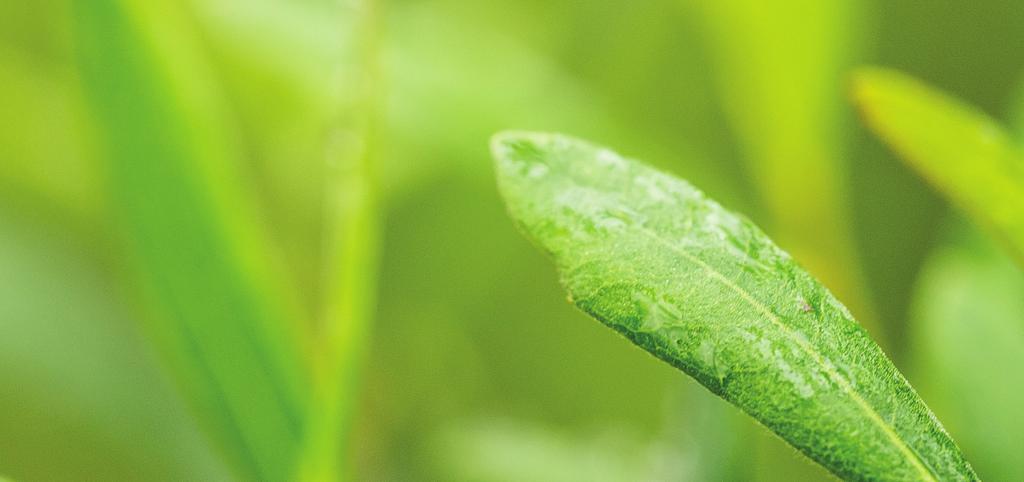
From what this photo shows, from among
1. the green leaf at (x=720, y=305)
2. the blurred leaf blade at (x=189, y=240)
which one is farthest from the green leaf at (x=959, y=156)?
the blurred leaf blade at (x=189, y=240)

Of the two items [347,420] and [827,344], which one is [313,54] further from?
[827,344]

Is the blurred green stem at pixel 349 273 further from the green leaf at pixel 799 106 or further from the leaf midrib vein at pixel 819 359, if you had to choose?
the green leaf at pixel 799 106

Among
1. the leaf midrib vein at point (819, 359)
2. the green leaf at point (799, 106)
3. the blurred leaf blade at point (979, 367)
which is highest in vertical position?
the green leaf at point (799, 106)

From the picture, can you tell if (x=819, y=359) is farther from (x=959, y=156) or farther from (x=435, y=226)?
(x=435, y=226)

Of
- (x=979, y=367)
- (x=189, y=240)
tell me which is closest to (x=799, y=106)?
(x=979, y=367)

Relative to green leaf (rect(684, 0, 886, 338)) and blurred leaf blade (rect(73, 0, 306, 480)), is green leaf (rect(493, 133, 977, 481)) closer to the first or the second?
blurred leaf blade (rect(73, 0, 306, 480))

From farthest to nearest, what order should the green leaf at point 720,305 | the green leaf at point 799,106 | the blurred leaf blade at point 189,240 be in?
1. the green leaf at point 799,106
2. the blurred leaf blade at point 189,240
3. the green leaf at point 720,305
